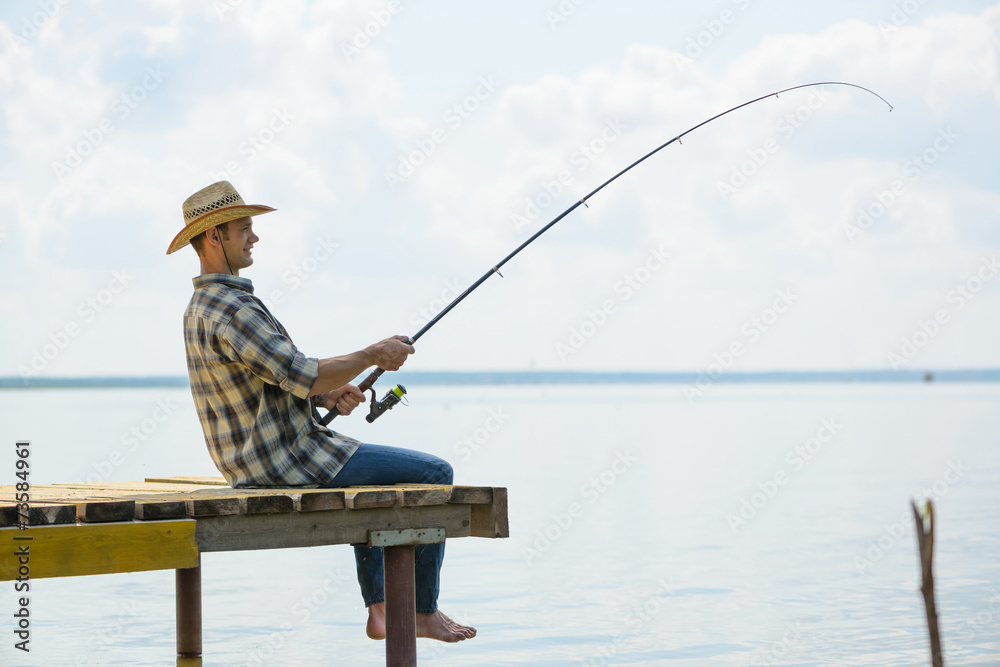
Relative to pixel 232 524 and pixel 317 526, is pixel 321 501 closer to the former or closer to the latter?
pixel 317 526

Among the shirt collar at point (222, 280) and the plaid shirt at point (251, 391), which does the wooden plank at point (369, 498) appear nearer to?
the plaid shirt at point (251, 391)

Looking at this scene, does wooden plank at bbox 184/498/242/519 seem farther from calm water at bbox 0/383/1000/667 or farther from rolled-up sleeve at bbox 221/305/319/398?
calm water at bbox 0/383/1000/667

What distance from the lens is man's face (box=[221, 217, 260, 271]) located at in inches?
170

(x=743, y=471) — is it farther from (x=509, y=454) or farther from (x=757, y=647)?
(x=757, y=647)

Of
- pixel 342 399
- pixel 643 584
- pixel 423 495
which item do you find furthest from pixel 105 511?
pixel 643 584

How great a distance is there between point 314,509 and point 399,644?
0.57 meters

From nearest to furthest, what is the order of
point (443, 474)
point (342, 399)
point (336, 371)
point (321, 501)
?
point (321, 501), point (336, 371), point (443, 474), point (342, 399)

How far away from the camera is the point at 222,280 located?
4.22 m

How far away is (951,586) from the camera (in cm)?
795

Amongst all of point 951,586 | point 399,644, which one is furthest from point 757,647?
point 399,644

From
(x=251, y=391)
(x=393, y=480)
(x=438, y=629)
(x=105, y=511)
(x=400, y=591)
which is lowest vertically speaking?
(x=438, y=629)

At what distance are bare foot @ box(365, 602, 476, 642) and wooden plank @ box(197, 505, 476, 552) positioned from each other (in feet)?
1.22

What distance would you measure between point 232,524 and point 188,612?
1821 mm

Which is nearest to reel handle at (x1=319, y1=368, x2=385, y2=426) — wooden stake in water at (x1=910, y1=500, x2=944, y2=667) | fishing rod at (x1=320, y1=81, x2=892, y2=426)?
A: fishing rod at (x1=320, y1=81, x2=892, y2=426)
